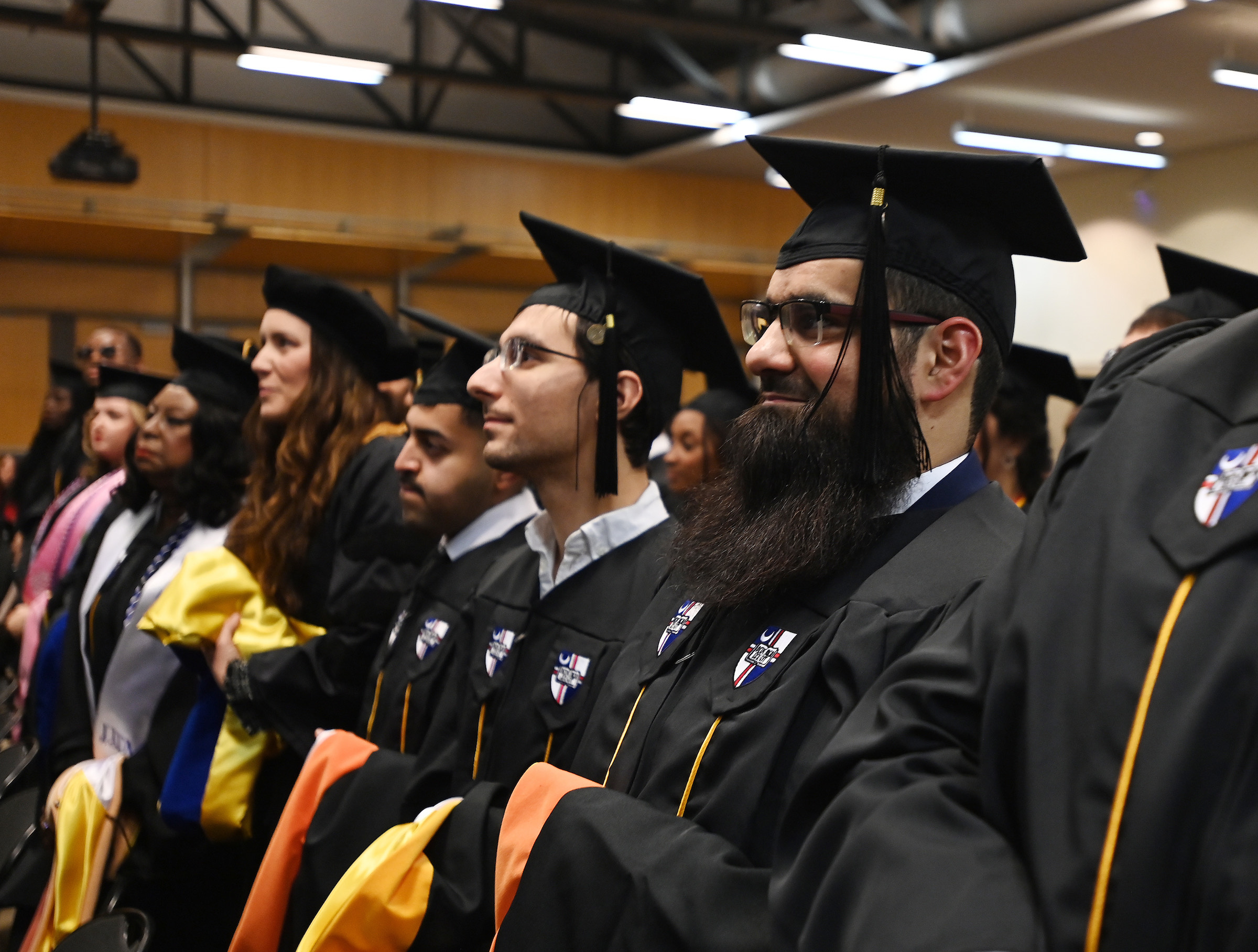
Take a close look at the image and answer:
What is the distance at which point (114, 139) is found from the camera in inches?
323

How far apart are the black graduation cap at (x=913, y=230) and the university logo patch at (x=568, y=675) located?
0.81m

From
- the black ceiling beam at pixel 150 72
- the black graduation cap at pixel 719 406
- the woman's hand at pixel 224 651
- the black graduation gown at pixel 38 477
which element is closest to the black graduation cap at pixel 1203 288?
the black graduation cap at pixel 719 406

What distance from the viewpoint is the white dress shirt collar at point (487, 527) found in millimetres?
3102

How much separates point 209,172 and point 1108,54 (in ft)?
26.3

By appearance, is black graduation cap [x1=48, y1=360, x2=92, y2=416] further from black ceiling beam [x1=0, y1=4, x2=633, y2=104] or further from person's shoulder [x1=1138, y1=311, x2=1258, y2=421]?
person's shoulder [x1=1138, y1=311, x2=1258, y2=421]

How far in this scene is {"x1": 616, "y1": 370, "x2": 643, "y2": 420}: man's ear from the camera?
2.71 metres

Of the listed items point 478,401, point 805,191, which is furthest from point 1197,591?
point 478,401

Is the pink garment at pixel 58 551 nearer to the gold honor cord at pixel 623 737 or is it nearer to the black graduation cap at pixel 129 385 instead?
the black graduation cap at pixel 129 385

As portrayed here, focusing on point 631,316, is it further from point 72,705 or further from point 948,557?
point 72,705

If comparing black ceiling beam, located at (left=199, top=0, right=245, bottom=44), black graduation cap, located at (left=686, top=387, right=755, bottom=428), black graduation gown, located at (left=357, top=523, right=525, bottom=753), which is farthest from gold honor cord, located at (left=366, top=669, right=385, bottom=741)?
black ceiling beam, located at (left=199, top=0, right=245, bottom=44)

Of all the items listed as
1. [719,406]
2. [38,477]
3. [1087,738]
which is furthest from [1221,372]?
[38,477]

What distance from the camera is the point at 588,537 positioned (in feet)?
8.22

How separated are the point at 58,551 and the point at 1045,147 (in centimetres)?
798

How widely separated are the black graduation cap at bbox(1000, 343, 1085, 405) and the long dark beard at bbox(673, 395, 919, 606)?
93.6 inches
